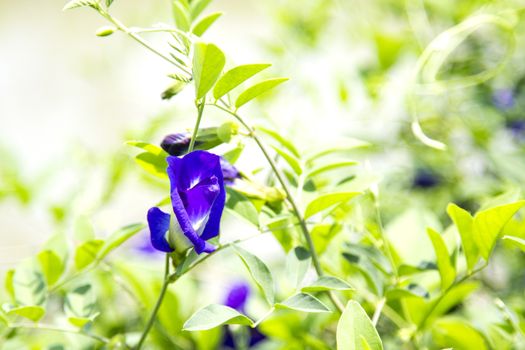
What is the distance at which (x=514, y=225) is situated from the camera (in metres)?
0.56

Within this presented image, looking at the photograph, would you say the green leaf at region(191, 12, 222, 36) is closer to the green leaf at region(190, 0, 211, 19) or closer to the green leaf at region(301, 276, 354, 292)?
the green leaf at region(190, 0, 211, 19)

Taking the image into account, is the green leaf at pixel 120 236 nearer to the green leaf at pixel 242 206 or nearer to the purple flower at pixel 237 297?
the green leaf at pixel 242 206

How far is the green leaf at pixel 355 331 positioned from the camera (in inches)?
18.0

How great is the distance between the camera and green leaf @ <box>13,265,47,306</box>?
64 centimetres

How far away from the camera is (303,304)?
502 millimetres

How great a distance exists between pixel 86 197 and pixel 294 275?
0.61 metres

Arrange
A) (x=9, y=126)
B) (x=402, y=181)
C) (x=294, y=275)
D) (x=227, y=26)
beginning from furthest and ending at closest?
1. (x=227, y=26)
2. (x=9, y=126)
3. (x=402, y=181)
4. (x=294, y=275)

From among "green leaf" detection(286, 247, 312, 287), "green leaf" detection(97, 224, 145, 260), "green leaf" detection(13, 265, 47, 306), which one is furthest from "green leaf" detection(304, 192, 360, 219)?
"green leaf" detection(13, 265, 47, 306)

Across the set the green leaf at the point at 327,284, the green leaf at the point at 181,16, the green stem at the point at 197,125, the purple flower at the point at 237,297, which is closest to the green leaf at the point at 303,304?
the green leaf at the point at 327,284

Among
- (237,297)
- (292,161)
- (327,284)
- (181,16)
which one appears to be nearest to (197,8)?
(181,16)

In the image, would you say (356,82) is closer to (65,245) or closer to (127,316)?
(127,316)

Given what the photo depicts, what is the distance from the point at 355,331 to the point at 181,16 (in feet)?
0.91

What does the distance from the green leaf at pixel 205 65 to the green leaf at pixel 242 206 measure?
114 millimetres

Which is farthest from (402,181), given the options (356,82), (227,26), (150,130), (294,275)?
(227,26)
